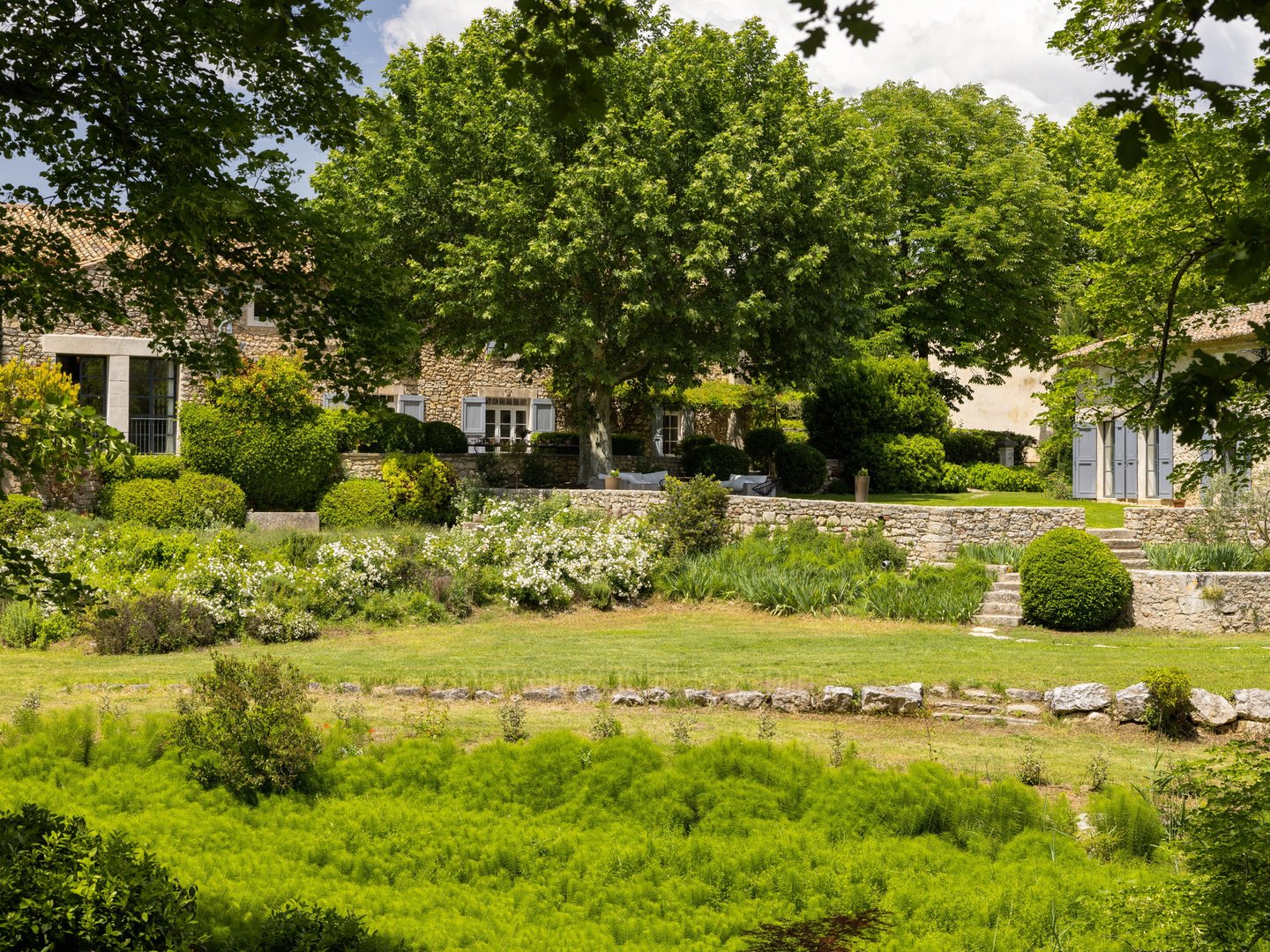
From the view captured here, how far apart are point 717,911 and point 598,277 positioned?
19.2 metres

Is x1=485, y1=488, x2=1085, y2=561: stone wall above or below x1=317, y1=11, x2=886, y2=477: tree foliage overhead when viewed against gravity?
below

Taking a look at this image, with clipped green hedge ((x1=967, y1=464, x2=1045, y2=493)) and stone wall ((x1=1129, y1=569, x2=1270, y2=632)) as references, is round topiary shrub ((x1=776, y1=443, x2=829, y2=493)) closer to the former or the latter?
clipped green hedge ((x1=967, y1=464, x2=1045, y2=493))

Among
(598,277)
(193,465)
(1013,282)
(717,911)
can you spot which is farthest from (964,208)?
(717,911)

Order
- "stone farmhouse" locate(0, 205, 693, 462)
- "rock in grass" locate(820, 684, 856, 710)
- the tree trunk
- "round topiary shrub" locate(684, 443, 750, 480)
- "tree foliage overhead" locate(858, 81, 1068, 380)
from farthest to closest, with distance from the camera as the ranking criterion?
"tree foliage overhead" locate(858, 81, 1068, 380) → "round topiary shrub" locate(684, 443, 750, 480) → the tree trunk → "stone farmhouse" locate(0, 205, 693, 462) → "rock in grass" locate(820, 684, 856, 710)

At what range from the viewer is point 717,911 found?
5398 mm

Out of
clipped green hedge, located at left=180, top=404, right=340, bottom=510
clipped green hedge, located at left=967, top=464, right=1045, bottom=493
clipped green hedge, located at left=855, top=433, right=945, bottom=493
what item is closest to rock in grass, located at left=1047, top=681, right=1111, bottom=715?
clipped green hedge, located at left=180, top=404, right=340, bottom=510

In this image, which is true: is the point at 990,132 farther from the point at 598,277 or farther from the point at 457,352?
the point at 457,352

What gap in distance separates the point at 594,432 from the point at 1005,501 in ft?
33.4

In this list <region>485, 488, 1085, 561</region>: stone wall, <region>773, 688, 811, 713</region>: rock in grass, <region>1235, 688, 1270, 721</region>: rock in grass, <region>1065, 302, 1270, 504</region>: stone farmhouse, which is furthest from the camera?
<region>1065, 302, 1270, 504</region>: stone farmhouse

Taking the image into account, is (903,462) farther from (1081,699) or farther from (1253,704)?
(1253,704)

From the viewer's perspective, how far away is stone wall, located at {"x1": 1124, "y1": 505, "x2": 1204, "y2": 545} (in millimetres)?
18344

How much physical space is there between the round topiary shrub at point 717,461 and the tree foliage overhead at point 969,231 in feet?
20.6

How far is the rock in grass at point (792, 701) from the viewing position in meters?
10.2

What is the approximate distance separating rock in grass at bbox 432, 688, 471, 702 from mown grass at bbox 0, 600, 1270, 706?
0.61ft
